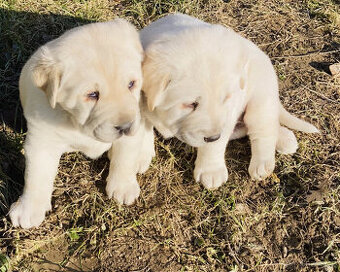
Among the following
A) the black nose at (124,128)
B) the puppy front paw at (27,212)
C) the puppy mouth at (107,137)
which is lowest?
the puppy front paw at (27,212)

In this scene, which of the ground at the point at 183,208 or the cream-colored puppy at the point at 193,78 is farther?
the ground at the point at 183,208

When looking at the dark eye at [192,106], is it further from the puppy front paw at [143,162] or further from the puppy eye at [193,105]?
the puppy front paw at [143,162]

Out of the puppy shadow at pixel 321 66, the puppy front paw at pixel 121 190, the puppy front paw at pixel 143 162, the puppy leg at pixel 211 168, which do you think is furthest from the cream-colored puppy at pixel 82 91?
the puppy shadow at pixel 321 66

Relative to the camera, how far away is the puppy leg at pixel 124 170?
3771 mm

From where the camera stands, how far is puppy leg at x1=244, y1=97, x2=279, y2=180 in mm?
4164

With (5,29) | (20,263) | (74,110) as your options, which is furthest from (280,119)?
(5,29)

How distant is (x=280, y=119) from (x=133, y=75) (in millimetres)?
1869

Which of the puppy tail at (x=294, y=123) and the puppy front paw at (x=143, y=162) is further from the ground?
the puppy tail at (x=294, y=123)

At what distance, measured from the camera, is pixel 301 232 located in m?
4.00

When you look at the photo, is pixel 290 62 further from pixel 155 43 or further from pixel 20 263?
pixel 20 263

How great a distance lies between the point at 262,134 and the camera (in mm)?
4207

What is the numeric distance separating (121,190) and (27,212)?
74 cm

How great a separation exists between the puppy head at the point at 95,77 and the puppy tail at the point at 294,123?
5.89 feet

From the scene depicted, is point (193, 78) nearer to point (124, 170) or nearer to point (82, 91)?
point (82, 91)
